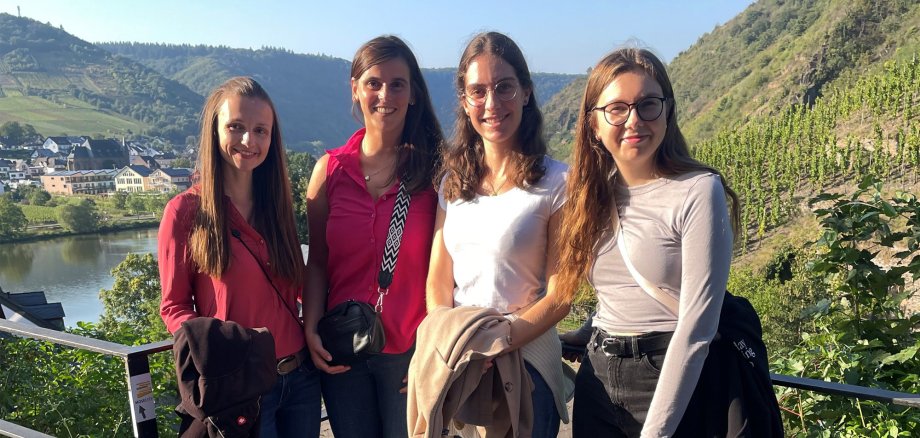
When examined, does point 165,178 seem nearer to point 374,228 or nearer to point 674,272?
point 374,228

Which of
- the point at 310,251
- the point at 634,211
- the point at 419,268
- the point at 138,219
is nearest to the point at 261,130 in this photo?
the point at 310,251

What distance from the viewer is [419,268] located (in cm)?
232

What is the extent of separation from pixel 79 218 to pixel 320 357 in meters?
76.7

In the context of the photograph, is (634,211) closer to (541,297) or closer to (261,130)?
(541,297)

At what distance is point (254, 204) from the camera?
2.30 metres

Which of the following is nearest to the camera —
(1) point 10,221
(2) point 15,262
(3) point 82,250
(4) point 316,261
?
(4) point 316,261

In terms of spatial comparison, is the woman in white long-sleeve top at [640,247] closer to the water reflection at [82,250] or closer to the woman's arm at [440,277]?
the woman's arm at [440,277]

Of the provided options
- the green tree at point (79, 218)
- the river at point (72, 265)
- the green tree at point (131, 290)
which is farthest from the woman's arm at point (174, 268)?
the green tree at point (79, 218)

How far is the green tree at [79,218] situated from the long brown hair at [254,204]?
75.3 m

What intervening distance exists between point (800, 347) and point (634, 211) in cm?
119

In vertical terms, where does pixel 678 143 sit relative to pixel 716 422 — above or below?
above

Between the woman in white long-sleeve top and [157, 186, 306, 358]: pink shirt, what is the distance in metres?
0.94

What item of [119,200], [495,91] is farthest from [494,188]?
[119,200]

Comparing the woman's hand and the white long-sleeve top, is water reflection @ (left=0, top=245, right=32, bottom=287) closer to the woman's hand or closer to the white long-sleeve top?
the woman's hand
